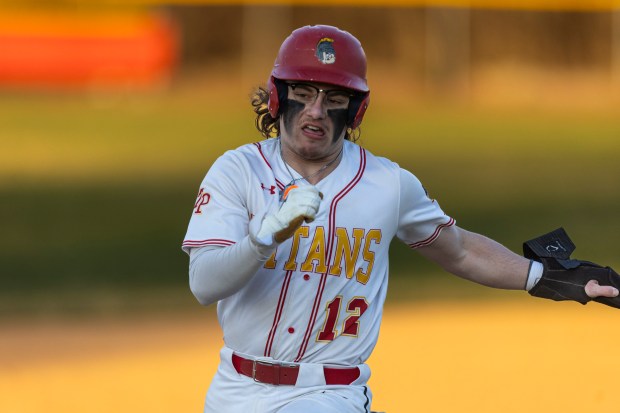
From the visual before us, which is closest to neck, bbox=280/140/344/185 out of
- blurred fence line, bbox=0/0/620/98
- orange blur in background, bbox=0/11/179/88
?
blurred fence line, bbox=0/0/620/98

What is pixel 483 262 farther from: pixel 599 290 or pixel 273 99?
pixel 273 99

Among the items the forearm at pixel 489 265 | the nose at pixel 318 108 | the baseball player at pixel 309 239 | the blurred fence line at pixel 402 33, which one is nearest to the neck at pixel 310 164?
the baseball player at pixel 309 239

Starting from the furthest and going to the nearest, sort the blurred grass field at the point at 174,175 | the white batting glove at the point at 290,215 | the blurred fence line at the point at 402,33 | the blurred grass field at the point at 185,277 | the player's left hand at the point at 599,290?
the blurred fence line at the point at 402,33
the blurred grass field at the point at 174,175
the blurred grass field at the point at 185,277
the player's left hand at the point at 599,290
the white batting glove at the point at 290,215

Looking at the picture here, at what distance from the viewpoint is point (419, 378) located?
8.83 meters

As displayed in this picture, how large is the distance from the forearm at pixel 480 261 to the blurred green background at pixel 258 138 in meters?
6.03

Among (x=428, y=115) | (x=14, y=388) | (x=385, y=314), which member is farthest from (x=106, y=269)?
(x=428, y=115)

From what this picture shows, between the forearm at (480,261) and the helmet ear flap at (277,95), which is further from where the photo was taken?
the forearm at (480,261)

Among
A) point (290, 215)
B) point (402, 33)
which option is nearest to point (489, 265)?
point (290, 215)

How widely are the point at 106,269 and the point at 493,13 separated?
24742 millimetres

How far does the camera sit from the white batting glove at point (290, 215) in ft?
14.0

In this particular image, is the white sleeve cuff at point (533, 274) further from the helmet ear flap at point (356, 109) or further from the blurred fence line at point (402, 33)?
the blurred fence line at point (402, 33)

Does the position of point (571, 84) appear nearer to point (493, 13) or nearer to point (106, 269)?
point (493, 13)

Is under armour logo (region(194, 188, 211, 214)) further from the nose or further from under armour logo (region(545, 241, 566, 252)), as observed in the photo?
under armour logo (region(545, 241, 566, 252))

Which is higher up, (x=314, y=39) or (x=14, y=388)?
(x=314, y=39)
